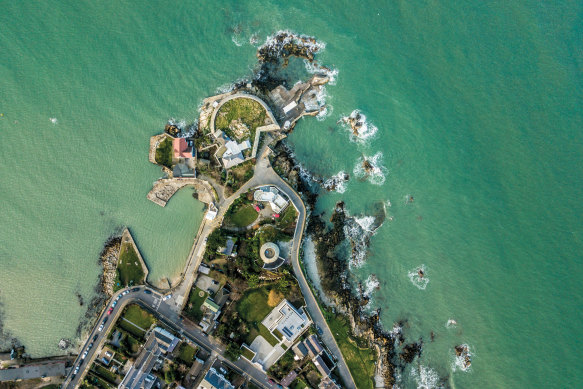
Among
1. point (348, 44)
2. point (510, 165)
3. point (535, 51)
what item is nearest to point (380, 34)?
point (348, 44)

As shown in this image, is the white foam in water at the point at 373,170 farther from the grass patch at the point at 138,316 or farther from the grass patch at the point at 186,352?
the grass patch at the point at 138,316

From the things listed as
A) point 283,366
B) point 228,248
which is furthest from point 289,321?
point 228,248

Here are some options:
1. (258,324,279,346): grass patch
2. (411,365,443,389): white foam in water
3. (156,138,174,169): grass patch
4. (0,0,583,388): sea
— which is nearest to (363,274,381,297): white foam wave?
(0,0,583,388): sea

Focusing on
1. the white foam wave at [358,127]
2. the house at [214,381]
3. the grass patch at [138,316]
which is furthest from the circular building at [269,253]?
the white foam wave at [358,127]

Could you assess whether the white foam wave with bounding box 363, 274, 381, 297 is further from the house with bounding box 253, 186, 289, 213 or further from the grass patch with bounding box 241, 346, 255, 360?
the grass patch with bounding box 241, 346, 255, 360

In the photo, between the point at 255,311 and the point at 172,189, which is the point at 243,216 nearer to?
the point at 172,189

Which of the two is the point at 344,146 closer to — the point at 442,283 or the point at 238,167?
the point at 238,167
